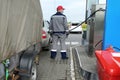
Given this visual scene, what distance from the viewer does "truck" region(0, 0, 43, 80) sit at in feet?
13.7

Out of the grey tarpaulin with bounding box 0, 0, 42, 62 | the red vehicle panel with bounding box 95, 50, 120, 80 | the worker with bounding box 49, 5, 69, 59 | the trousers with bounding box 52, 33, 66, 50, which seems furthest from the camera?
Answer: the trousers with bounding box 52, 33, 66, 50

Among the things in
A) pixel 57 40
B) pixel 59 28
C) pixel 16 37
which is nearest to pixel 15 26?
pixel 16 37

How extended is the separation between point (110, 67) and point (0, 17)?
1879mm

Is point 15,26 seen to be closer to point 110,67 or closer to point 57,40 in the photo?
point 110,67

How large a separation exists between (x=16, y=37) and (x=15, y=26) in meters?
0.22

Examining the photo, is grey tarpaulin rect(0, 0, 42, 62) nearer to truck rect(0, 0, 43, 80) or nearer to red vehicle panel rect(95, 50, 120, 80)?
truck rect(0, 0, 43, 80)

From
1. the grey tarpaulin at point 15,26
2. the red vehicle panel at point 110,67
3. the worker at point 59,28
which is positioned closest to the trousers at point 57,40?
the worker at point 59,28

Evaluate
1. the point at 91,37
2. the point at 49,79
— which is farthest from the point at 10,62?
the point at 91,37

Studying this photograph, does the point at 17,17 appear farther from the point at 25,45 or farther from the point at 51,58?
the point at 51,58

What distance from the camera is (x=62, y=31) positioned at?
1061 centimetres

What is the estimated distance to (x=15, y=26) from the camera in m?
4.93

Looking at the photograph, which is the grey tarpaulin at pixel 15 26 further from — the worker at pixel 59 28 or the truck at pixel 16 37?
the worker at pixel 59 28

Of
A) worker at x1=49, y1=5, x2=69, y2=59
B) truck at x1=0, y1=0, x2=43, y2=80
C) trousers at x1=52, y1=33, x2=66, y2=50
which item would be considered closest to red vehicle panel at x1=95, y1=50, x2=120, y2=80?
truck at x1=0, y1=0, x2=43, y2=80

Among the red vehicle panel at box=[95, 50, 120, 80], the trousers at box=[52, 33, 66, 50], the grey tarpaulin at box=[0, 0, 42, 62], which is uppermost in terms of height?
the grey tarpaulin at box=[0, 0, 42, 62]
